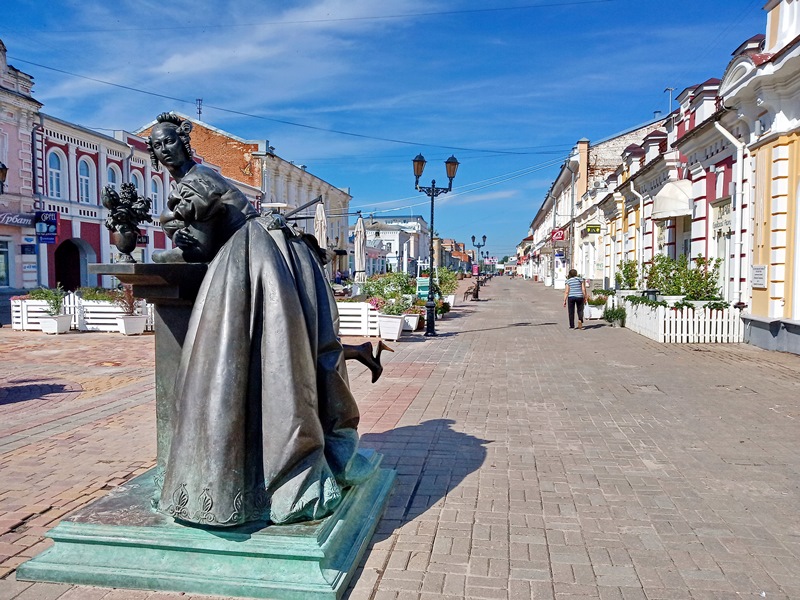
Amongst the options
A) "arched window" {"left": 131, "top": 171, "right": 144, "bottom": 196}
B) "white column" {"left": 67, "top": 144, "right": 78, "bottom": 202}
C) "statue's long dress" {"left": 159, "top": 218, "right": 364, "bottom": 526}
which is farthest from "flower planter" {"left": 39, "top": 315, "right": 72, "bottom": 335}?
"arched window" {"left": 131, "top": 171, "right": 144, "bottom": 196}

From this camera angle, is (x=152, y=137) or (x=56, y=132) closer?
(x=152, y=137)

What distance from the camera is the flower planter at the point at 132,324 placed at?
1348 centimetres

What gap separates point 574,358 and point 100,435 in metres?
7.61

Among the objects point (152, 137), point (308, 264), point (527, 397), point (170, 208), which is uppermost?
point (152, 137)

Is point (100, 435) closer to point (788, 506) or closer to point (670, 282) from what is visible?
point (788, 506)

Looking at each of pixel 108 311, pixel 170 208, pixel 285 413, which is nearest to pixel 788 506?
pixel 285 413

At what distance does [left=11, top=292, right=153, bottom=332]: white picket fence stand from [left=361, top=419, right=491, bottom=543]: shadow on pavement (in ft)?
34.4

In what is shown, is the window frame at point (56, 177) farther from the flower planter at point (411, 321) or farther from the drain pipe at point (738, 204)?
the drain pipe at point (738, 204)

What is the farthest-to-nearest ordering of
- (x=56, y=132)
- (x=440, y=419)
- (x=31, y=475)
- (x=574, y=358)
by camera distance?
(x=56, y=132)
(x=574, y=358)
(x=440, y=419)
(x=31, y=475)

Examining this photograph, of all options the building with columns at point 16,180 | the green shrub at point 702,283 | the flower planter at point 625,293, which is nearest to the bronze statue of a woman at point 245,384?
the green shrub at point 702,283

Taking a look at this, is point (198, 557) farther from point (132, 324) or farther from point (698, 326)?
point (132, 324)

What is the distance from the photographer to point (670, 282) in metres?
13.2

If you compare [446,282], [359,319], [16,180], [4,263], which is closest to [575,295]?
[359,319]

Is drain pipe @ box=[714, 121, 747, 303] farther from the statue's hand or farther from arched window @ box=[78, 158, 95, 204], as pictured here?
arched window @ box=[78, 158, 95, 204]
